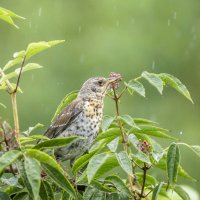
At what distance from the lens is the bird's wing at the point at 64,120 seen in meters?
4.82

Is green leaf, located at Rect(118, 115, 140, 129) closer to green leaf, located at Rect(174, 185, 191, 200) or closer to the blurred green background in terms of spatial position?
green leaf, located at Rect(174, 185, 191, 200)

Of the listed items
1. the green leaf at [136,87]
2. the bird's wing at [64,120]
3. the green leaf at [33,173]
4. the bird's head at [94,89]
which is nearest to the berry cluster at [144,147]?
the green leaf at [136,87]

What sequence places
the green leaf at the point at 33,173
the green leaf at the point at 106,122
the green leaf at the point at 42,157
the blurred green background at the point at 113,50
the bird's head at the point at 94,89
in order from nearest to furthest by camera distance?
the green leaf at the point at 33,173 → the green leaf at the point at 42,157 → the green leaf at the point at 106,122 → the bird's head at the point at 94,89 → the blurred green background at the point at 113,50

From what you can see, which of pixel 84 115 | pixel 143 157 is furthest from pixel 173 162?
pixel 84 115

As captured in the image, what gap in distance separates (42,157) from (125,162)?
0.93 ft

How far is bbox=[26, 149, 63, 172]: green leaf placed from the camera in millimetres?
2477

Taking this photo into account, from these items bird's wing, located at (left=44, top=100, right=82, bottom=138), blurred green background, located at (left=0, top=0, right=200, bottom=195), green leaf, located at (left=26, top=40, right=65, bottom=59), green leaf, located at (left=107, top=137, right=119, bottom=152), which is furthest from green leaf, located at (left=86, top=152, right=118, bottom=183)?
blurred green background, located at (left=0, top=0, right=200, bottom=195)

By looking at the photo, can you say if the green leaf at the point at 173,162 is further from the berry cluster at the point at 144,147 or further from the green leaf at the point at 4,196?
the green leaf at the point at 4,196

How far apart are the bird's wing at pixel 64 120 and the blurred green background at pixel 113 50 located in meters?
6.49

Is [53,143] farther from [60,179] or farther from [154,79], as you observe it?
[154,79]

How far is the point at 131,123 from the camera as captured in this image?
2775 millimetres

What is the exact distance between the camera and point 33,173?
240cm

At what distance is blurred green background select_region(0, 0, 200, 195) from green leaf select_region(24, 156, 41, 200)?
9018 millimetres

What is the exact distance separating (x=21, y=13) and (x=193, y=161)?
14.2ft
